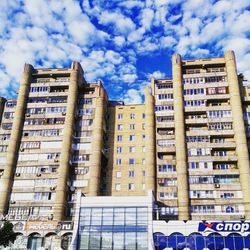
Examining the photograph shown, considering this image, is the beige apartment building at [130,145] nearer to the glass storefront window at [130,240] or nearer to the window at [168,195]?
the window at [168,195]

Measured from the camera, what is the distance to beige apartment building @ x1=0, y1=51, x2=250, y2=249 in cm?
6181

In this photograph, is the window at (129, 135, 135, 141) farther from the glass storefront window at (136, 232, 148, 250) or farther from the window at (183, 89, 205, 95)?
the glass storefront window at (136, 232, 148, 250)

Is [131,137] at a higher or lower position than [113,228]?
higher

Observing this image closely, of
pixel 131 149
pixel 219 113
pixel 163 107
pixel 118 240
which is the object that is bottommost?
pixel 118 240

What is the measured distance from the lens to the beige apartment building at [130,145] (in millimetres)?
61812

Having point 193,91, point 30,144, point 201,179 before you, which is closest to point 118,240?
point 201,179

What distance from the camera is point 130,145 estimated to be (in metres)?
73.0

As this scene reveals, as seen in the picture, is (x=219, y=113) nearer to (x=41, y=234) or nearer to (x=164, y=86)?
(x=164, y=86)

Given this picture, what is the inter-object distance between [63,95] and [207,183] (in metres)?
36.5

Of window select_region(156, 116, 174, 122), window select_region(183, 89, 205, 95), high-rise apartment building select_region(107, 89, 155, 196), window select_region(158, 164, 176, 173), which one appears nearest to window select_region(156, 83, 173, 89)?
high-rise apartment building select_region(107, 89, 155, 196)

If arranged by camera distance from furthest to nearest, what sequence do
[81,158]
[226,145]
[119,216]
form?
[81,158] → [226,145] → [119,216]

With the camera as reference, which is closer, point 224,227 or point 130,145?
point 224,227

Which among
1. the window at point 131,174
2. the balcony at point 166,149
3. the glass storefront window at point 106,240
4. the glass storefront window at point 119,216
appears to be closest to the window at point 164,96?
the balcony at point 166,149

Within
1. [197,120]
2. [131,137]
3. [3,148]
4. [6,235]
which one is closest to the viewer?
[6,235]
